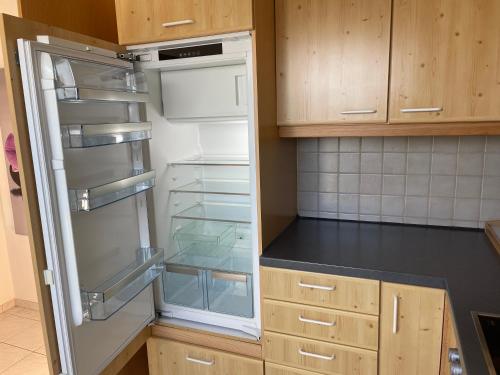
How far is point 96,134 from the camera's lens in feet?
3.95

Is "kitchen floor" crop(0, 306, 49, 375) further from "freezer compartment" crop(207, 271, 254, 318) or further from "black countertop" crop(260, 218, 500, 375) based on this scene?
"black countertop" crop(260, 218, 500, 375)

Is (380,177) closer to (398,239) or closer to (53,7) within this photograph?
(398,239)

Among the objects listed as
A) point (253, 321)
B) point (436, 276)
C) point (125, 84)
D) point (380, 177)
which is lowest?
point (253, 321)

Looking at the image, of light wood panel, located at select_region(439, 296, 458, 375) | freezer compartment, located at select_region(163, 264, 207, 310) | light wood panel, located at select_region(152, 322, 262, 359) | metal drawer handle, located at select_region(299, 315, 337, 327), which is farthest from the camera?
freezer compartment, located at select_region(163, 264, 207, 310)

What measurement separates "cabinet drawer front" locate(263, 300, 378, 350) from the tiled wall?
0.66 metres

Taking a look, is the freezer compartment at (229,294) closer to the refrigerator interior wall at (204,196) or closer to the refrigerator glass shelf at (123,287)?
the refrigerator interior wall at (204,196)

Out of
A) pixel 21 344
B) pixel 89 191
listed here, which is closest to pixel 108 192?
pixel 89 191

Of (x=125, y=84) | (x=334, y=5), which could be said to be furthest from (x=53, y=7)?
(x=334, y=5)

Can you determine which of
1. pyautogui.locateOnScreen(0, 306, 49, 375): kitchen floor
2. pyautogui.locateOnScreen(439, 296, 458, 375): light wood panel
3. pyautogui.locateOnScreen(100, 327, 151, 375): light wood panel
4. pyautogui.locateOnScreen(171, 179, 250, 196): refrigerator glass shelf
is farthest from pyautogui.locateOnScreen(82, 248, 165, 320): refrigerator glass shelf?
pyautogui.locateOnScreen(0, 306, 49, 375): kitchen floor

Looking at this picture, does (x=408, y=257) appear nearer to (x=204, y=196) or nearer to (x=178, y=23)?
(x=204, y=196)

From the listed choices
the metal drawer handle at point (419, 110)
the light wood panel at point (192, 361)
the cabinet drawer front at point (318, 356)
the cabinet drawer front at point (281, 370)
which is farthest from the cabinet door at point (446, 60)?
the light wood panel at point (192, 361)

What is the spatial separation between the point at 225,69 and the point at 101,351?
126cm

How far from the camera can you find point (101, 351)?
55.0 inches

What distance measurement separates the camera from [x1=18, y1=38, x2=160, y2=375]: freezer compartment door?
1095 mm
